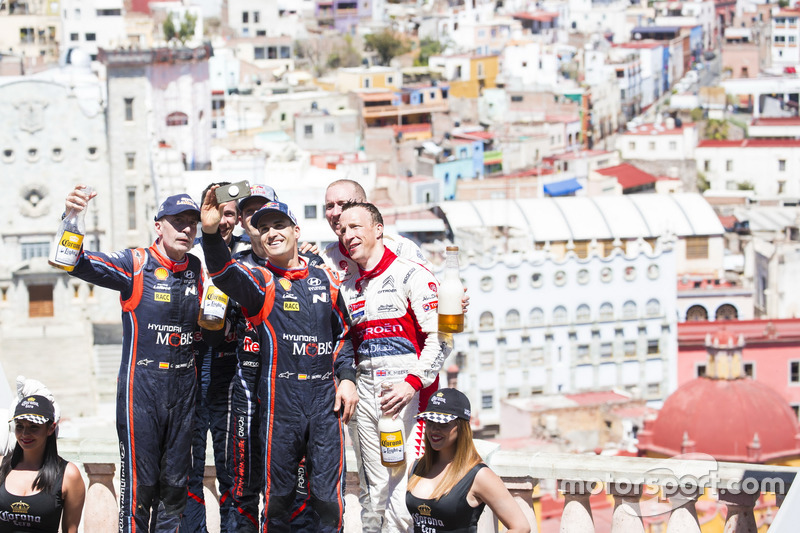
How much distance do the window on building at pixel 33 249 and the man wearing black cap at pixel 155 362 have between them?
184 ft

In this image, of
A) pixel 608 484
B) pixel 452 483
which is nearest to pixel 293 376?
pixel 452 483

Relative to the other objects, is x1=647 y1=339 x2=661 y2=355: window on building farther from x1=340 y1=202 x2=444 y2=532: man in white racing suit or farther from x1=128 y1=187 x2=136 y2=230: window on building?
x1=340 y1=202 x2=444 y2=532: man in white racing suit

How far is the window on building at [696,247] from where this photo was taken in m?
83.8

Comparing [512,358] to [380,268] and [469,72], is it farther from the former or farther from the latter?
[380,268]

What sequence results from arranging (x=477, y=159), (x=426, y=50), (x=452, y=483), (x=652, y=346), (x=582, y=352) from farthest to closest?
(x=426, y=50) < (x=477, y=159) < (x=582, y=352) < (x=652, y=346) < (x=452, y=483)

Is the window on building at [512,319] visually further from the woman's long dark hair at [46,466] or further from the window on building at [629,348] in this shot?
the woman's long dark hair at [46,466]

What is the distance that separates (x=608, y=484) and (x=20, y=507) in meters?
4.30

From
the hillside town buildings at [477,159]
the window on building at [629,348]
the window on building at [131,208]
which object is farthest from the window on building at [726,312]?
the window on building at [131,208]

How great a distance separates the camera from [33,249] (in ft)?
212

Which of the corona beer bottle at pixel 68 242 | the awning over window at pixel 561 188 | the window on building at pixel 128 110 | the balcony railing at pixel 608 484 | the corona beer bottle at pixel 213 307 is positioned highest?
the corona beer bottle at pixel 68 242

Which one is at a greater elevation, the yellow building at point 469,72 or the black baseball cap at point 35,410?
the black baseball cap at point 35,410

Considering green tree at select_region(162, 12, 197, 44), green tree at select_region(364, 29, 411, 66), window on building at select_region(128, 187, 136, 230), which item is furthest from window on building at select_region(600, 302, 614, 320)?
green tree at select_region(364, 29, 411, 66)

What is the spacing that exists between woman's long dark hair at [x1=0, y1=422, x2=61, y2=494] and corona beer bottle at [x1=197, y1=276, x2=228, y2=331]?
133 centimetres

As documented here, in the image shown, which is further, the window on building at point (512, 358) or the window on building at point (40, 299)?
the window on building at point (512, 358)
